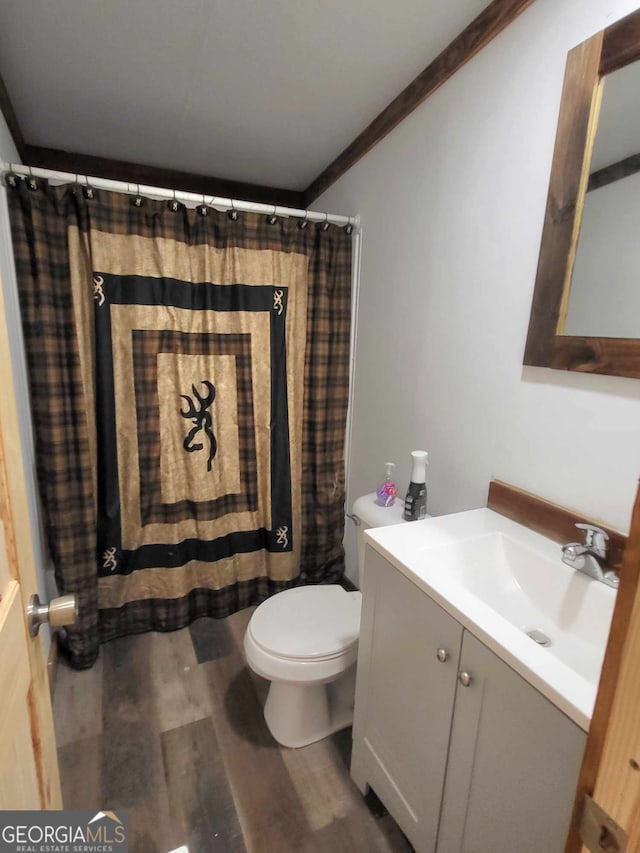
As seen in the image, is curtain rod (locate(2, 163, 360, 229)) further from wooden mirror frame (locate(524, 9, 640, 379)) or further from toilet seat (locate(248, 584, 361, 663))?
toilet seat (locate(248, 584, 361, 663))

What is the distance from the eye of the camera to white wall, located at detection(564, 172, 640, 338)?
971mm

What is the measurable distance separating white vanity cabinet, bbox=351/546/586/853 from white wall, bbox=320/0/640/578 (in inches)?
20.0

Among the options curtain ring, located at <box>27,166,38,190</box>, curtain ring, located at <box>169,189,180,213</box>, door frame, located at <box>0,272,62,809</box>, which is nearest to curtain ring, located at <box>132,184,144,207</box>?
curtain ring, located at <box>169,189,180,213</box>

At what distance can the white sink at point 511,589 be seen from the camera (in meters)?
0.79

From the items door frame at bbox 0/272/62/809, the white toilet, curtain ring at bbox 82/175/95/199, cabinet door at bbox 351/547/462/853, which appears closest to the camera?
door frame at bbox 0/272/62/809

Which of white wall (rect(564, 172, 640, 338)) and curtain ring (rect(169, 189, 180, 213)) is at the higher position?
curtain ring (rect(169, 189, 180, 213))

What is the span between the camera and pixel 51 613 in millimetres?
715

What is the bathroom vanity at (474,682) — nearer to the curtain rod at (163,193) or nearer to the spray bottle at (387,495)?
the spray bottle at (387,495)

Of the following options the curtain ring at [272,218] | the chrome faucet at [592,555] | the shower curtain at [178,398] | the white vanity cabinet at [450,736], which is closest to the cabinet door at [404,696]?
the white vanity cabinet at [450,736]

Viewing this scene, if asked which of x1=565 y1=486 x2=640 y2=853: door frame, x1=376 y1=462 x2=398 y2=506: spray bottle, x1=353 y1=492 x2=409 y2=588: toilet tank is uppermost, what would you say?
x1=565 y1=486 x2=640 y2=853: door frame

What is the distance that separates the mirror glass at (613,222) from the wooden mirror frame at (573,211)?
0.02 meters

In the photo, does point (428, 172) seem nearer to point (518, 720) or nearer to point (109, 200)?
point (109, 200)

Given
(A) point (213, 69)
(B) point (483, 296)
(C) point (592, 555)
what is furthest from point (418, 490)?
(A) point (213, 69)

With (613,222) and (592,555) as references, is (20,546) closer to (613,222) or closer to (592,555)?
(592,555)
